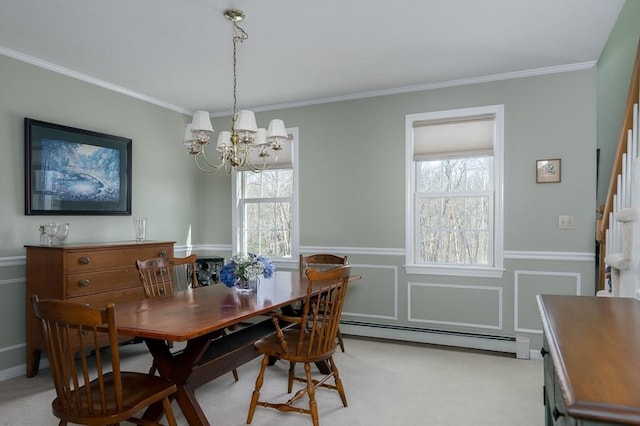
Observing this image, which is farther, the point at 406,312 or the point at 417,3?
the point at 406,312

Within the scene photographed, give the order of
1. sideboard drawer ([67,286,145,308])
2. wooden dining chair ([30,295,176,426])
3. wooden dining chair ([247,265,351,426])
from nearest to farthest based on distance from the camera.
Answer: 1. wooden dining chair ([30,295,176,426])
2. wooden dining chair ([247,265,351,426])
3. sideboard drawer ([67,286,145,308])

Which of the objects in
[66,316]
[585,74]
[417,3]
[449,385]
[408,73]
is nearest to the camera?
[66,316]

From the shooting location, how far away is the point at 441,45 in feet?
10.8

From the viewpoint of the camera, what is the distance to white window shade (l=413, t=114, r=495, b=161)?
13.3 ft

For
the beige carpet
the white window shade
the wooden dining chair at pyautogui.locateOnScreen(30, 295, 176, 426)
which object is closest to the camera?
the wooden dining chair at pyautogui.locateOnScreen(30, 295, 176, 426)

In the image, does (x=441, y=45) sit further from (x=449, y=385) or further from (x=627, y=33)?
(x=449, y=385)

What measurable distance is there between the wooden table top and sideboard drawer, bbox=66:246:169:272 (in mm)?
1039

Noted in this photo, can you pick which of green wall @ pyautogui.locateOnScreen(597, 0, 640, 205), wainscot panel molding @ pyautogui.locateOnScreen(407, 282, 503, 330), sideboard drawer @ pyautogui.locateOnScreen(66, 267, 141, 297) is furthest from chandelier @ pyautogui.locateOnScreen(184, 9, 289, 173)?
green wall @ pyautogui.locateOnScreen(597, 0, 640, 205)

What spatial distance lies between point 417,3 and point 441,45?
73cm

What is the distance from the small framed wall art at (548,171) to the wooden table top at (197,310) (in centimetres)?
236

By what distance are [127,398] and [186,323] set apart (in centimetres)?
40

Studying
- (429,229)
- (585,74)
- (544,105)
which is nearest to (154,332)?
(429,229)

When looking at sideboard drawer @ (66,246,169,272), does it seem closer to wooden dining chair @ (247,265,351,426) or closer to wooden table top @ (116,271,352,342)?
wooden table top @ (116,271,352,342)

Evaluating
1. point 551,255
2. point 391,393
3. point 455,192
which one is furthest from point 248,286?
point 551,255
